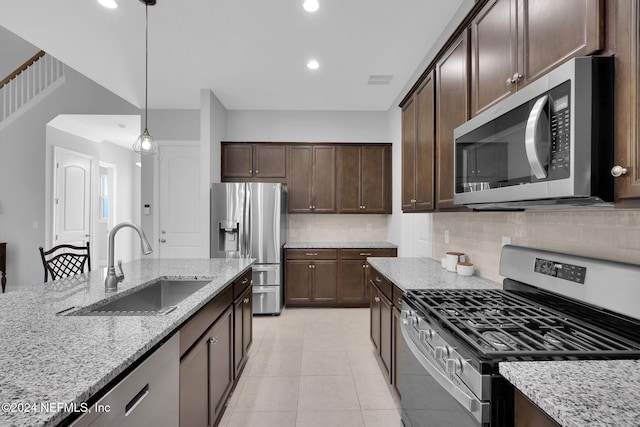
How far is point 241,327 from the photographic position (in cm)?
256

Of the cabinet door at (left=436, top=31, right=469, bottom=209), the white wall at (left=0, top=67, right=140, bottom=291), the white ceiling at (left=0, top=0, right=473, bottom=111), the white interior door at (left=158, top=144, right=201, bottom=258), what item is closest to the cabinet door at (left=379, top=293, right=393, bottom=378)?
the cabinet door at (left=436, top=31, right=469, bottom=209)

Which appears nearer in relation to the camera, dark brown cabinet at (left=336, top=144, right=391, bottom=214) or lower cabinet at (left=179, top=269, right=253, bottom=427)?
lower cabinet at (left=179, top=269, right=253, bottom=427)

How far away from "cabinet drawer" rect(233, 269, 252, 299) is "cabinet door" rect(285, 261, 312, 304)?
1693 millimetres

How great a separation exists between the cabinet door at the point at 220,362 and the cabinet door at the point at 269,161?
287 centimetres

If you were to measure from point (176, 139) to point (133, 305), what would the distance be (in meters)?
3.49

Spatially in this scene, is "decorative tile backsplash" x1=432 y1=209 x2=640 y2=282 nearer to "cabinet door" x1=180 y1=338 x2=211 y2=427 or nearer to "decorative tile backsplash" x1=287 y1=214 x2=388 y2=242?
"cabinet door" x1=180 y1=338 x2=211 y2=427

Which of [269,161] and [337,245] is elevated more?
[269,161]

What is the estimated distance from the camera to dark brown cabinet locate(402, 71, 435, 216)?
2371 mm

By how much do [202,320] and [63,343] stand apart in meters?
0.65

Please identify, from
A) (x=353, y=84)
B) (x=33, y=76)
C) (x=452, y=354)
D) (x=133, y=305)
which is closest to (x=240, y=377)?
(x=133, y=305)

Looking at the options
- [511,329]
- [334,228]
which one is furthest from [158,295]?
[334,228]

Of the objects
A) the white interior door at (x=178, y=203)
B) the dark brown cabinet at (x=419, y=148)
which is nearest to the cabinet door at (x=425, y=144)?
the dark brown cabinet at (x=419, y=148)

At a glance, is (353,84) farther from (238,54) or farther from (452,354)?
(452,354)

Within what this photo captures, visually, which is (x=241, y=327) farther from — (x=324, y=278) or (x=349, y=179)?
(x=349, y=179)
